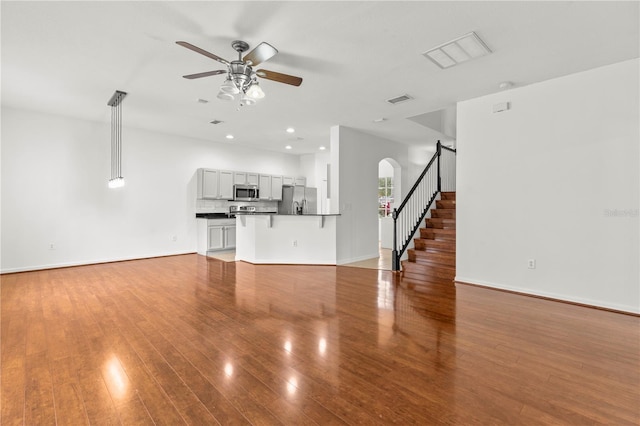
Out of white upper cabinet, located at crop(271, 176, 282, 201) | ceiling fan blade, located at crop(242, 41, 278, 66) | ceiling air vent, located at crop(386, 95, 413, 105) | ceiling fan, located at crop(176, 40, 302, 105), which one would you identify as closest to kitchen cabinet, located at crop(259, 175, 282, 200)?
white upper cabinet, located at crop(271, 176, 282, 201)

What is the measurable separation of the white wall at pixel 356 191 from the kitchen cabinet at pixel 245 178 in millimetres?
3064

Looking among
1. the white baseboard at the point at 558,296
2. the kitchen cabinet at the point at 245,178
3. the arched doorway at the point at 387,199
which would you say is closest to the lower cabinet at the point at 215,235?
the kitchen cabinet at the point at 245,178

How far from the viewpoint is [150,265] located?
623 cm

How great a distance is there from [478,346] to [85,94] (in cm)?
623

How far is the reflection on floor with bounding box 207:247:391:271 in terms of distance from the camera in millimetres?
6164

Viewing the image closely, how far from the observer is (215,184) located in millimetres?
7934

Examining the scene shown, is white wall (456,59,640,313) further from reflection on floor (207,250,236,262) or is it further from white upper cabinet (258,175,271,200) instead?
white upper cabinet (258,175,271,200)

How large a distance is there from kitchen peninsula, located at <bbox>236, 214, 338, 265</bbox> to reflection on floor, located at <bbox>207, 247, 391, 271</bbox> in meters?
0.70

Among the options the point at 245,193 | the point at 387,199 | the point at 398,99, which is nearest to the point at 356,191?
the point at 398,99

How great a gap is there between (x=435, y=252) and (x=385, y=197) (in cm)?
501

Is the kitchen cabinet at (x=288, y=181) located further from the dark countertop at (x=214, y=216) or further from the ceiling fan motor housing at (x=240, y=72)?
the ceiling fan motor housing at (x=240, y=72)

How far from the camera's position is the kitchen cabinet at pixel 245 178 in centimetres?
838

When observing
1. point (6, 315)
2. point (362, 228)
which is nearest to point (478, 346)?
point (362, 228)

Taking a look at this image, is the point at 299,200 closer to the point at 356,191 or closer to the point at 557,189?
the point at 356,191
